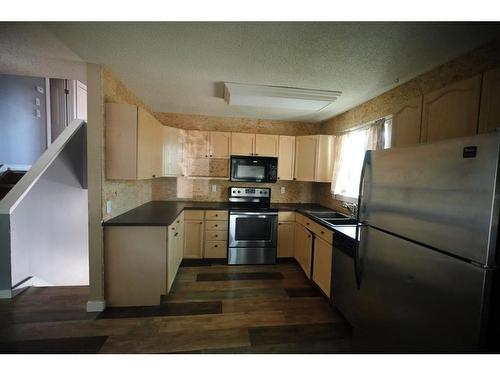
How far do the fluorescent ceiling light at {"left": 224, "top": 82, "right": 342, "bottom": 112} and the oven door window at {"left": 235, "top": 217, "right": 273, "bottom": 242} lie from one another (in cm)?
171

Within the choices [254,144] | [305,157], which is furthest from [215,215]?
[305,157]

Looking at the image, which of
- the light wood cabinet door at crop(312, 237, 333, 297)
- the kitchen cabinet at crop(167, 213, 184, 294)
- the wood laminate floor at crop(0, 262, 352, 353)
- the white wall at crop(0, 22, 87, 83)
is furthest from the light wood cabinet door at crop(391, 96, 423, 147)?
the white wall at crop(0, 22, 87, 83)

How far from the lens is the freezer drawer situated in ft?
2.91

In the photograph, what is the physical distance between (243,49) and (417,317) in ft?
6.89

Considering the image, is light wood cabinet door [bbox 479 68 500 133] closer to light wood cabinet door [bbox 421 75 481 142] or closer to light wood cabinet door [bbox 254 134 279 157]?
light wood cabinet door [bbox 421 75 481 142]

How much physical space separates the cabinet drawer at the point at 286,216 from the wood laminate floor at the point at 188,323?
1036mm

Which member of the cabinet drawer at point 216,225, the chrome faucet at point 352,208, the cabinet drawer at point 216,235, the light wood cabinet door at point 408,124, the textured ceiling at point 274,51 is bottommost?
the cabinet drawer at point 216,235

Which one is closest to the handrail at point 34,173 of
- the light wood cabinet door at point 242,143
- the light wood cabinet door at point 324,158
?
the light wood cabinet door at point 242,143

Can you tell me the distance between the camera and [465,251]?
89cm

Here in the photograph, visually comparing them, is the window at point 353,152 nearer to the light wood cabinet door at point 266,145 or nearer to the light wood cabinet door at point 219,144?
the light wood cabinet door at point 266,145

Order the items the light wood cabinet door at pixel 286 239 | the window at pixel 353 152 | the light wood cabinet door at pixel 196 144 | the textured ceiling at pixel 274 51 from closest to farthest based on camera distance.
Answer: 1. the textured ceiling at pixel 274 51
2. the window at pixel 353 152
3. the light wood cabinet door at pixel 286 239
4. the light wood cabinet door at pixel 196 144

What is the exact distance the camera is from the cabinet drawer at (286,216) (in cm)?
333

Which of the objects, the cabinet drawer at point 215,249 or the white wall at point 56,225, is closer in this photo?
the white wall at point 56,225
